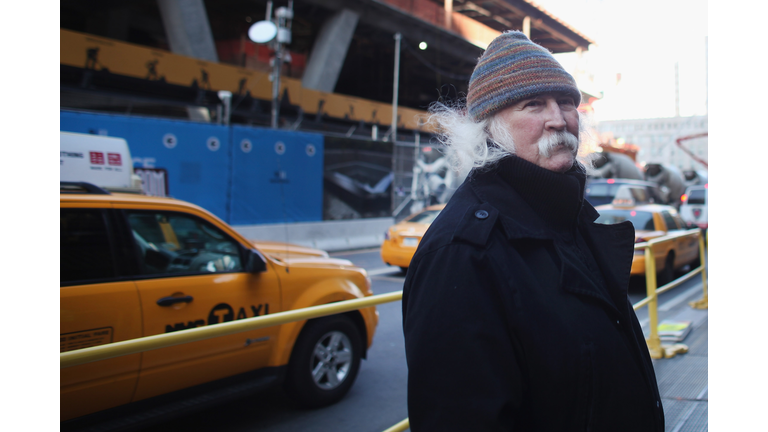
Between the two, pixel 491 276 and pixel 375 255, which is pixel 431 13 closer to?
pixel 375 255

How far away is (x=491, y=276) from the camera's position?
124cm

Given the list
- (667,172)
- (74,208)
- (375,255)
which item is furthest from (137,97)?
(667,172)

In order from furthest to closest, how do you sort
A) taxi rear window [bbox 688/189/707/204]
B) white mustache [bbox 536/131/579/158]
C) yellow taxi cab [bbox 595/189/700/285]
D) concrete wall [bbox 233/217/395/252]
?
taxi rear window [bbox 688/189/707/204]
concrete wall [bbox 233/217/395/252]
yellow taxi cab [bbox 595/189/700/285]
white mustache [bbox 536/131/579/158]

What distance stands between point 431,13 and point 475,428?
27.9m

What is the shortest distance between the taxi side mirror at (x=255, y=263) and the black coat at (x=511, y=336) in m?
2.83

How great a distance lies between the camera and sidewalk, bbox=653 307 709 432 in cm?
362

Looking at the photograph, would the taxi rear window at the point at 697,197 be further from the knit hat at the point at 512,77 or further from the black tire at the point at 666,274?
the knit hat at the point at 512,77

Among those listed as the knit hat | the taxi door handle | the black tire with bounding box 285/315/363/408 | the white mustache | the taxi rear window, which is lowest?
the black tire with bounding box 285/315/363/408

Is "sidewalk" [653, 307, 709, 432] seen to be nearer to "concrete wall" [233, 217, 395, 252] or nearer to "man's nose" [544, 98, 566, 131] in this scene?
"man's nose" [544, 98, 566, 131]

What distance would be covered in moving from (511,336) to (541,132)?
2.15ft

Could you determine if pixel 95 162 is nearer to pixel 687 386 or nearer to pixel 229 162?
pixel 687 386

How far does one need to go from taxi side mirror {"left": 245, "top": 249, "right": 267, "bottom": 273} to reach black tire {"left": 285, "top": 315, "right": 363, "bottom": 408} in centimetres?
61

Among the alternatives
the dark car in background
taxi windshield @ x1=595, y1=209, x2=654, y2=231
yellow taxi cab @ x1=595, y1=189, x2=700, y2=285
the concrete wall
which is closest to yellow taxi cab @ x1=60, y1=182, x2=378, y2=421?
yellow taxi cab @ x1=595, y1=189, x2=700, y2=285

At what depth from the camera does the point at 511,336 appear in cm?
124
